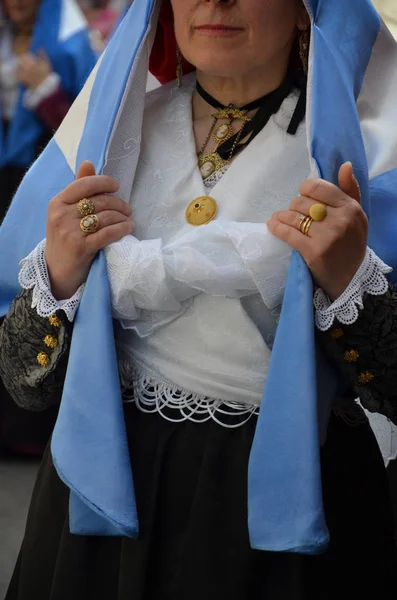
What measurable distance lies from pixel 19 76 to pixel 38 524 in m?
2.41

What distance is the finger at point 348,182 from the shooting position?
1.53 m

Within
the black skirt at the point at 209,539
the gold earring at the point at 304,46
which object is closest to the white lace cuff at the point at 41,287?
the black skirt at the point at 209,539

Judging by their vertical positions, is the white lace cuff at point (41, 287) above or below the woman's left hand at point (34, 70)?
below

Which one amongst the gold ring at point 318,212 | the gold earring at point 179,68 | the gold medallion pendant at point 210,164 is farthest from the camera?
the gold earring at point 179,68

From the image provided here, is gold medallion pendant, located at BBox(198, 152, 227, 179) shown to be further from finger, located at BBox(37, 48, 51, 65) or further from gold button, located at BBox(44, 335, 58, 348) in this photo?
finger, located at BBox(37, 48, 51, 65)

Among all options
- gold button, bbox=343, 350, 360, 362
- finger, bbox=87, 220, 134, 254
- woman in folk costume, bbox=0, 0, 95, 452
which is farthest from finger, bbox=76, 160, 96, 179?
woman in folk costume, bbox=0, 0, 95, 452

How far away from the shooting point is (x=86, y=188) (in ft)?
5.38

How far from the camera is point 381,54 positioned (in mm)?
1761

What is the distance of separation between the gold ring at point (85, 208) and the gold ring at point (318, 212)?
1.27ft

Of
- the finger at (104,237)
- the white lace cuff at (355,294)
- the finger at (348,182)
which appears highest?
the finger at (348,182)

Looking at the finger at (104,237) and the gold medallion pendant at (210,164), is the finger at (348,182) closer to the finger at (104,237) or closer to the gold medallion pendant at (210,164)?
the gold medallion pendant at (210,164)

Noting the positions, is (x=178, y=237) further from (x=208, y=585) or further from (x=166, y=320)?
(x=208, y=585)

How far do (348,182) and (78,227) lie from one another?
0.47 m

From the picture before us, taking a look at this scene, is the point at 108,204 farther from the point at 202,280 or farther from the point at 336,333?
the point at 336,333
